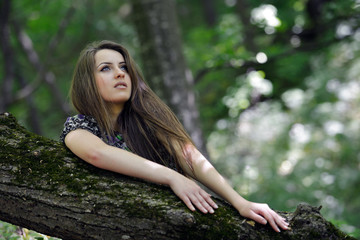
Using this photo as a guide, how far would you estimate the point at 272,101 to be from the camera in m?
9.24

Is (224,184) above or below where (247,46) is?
below

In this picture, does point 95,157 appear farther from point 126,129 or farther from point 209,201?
point 209,201

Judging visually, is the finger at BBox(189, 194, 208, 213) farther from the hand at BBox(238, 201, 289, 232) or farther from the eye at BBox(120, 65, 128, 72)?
the eye at BBox(120, 65, 128, 72)

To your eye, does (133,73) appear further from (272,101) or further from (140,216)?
(272,101)

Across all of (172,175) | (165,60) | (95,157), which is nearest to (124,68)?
(95,157)

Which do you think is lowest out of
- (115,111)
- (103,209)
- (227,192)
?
(103,209)

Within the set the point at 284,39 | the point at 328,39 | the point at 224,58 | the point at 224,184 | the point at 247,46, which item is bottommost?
the point at 224,184

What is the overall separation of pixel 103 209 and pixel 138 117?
887 millimetres

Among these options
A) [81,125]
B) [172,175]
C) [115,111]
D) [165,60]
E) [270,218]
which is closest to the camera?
[270,218]

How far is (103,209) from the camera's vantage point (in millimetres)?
1916

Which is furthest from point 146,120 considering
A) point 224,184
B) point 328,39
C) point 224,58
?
point 328,39

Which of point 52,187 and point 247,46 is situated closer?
→ point 52,187

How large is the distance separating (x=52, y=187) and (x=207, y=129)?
7390 mm

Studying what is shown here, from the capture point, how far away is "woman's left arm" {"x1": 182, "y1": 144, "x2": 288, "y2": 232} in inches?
75.0
